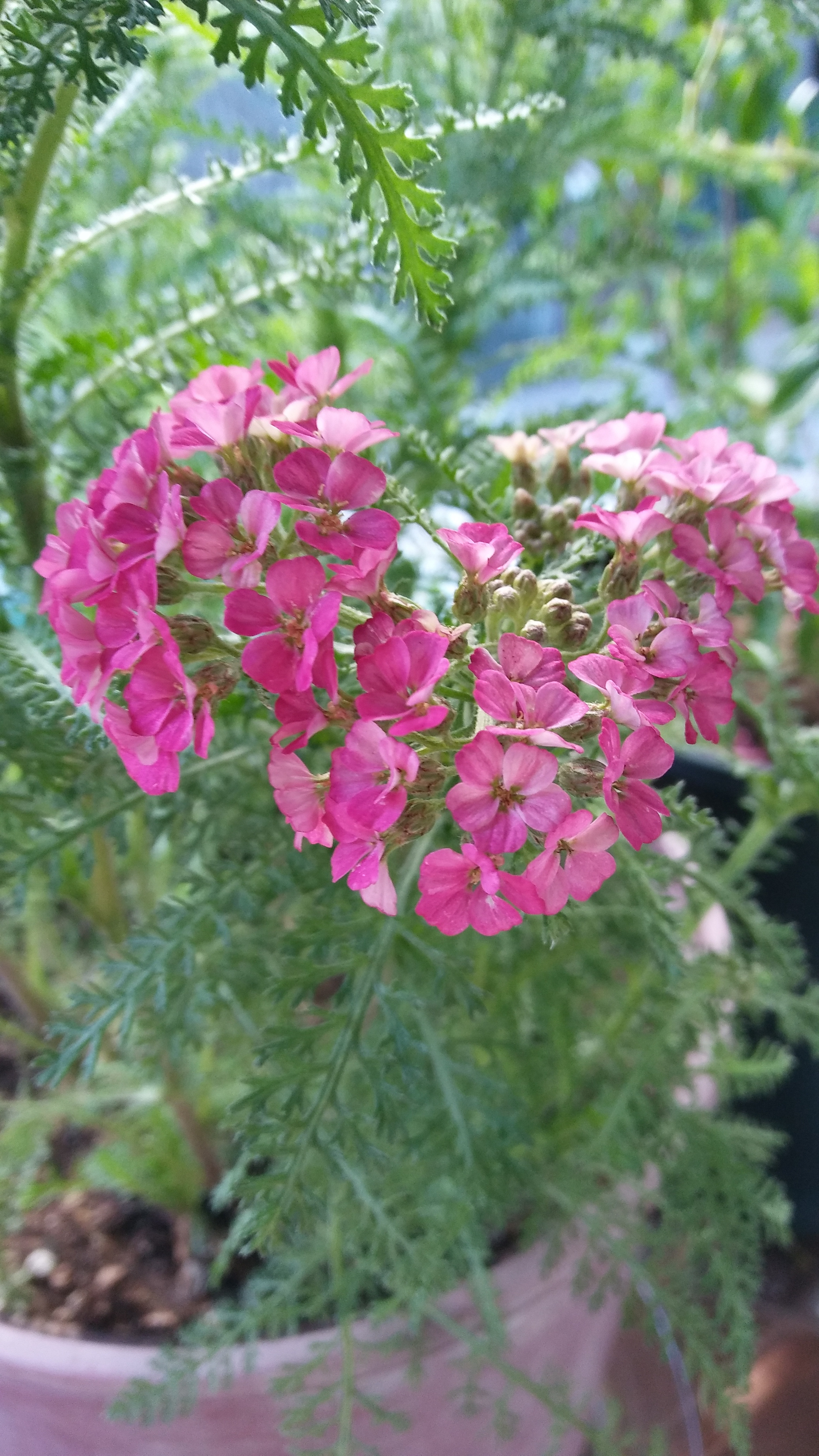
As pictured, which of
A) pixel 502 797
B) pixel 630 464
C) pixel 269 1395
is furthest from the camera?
pixel 269 1395

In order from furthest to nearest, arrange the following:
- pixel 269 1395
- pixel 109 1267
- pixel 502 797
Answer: pixel 109 1267, pixel 269 1395, pixel 502 797

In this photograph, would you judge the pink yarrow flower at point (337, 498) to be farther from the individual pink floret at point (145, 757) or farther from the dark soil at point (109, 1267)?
the dark soil at point (109, 1267)

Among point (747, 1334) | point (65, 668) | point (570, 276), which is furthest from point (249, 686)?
point (570, 276)

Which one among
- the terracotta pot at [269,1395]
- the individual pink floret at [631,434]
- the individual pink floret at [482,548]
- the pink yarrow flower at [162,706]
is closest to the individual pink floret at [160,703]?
the pink yarrow flower at [162,706]

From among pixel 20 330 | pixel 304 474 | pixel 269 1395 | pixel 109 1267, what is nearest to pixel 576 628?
pixel 304 474

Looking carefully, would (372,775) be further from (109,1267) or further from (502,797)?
(109,1267)
